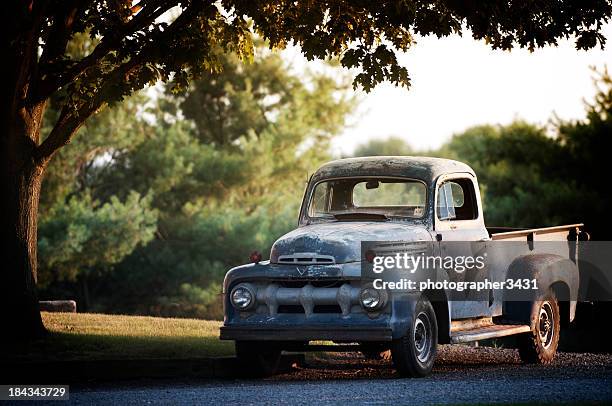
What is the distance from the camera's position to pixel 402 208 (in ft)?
46.4

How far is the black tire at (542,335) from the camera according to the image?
1462cm

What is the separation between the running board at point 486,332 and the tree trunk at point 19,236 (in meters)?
5.75

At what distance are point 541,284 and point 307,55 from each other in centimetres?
455

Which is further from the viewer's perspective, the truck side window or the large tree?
the large tree

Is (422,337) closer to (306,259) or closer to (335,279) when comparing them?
(335,279)

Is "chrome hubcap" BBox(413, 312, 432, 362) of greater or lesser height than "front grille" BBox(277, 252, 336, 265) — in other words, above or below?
below

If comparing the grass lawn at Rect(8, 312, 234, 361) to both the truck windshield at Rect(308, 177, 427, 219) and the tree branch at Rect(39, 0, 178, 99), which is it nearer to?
the truck windshield at Rect(308, 177, 427, 219)

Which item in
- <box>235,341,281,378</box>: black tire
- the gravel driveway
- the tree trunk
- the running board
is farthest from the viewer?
the tree trunk

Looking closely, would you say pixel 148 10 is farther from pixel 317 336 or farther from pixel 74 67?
pixel 317 336

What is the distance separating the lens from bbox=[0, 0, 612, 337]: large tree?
15.5 meters

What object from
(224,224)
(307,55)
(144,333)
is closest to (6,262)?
(144,333)

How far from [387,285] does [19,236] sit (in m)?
5.91

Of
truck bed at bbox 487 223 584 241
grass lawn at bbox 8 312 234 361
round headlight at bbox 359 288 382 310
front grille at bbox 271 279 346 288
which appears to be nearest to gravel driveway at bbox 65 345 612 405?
round headlight at bbox 359 288 382 310

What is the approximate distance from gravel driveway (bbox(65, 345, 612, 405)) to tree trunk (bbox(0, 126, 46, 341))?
119 inches
